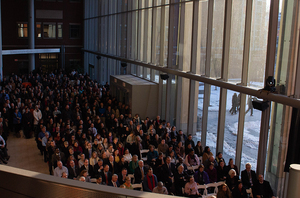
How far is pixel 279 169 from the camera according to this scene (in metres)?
9.36

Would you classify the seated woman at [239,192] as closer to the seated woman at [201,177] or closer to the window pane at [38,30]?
the seated woman at [201,177]

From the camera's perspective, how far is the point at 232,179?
880 cm

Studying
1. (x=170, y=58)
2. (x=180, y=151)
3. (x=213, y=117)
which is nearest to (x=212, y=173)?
(x=180, y=151)

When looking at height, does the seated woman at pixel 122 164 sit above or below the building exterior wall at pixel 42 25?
below

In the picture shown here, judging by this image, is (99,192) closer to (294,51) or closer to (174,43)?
(294,51)

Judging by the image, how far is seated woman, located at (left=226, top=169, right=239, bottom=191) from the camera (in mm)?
8758

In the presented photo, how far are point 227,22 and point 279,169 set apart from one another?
521 centimetres

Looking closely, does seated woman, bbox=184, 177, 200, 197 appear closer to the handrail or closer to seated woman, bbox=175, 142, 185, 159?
seated woman, bbox=175, 142, 185, 159

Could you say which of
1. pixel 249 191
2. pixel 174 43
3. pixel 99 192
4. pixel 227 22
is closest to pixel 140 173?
pixel 249 191

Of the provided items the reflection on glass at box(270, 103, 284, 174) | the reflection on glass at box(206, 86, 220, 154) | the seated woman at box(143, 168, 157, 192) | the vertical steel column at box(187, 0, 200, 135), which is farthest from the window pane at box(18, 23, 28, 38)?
the reflection on glass at box(270, 103, 284, 174)

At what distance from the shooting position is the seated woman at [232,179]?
8.76 meters

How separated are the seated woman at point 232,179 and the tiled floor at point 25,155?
631 centimetres

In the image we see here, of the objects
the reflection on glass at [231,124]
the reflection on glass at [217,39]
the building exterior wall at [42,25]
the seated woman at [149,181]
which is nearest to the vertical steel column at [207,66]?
the reflection on glass at [217,39]

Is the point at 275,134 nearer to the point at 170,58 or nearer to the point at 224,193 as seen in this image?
the point at 224,193
